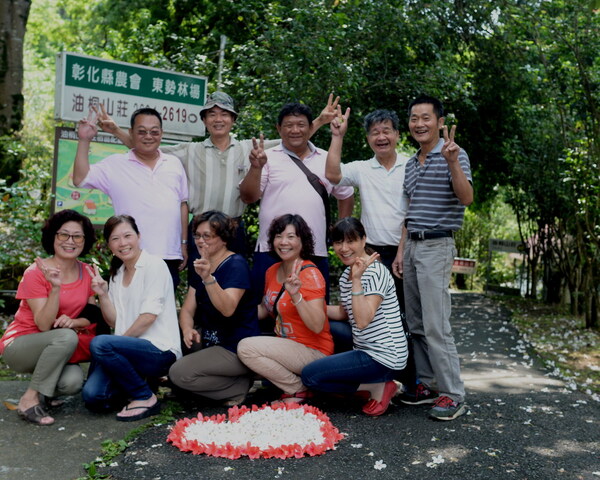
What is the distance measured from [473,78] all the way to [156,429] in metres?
9.45

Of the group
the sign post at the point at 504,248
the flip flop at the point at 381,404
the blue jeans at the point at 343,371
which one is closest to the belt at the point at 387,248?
the blue jeans at the point at 343,371

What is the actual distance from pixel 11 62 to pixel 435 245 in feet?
21.7

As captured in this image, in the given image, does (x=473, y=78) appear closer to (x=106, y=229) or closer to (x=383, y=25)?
(x=383, y=25)

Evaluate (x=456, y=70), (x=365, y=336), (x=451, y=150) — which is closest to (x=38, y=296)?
(x=365, y=336)

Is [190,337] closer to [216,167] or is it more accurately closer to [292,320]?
[292,320]

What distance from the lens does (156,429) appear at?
3.87 m

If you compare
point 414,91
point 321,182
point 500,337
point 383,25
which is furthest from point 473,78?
point 321,182

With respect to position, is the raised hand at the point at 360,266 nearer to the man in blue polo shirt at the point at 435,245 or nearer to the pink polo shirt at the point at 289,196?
the man in blue polo shirt at the point at 435,245

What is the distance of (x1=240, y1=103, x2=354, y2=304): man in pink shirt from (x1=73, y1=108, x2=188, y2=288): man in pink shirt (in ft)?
1.80

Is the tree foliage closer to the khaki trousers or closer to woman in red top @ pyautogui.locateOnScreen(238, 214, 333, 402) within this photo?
woman in red top @ pyautogui.locateOnScreen(238, 214, 333, 402)

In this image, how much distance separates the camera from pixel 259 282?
4625 millimetres

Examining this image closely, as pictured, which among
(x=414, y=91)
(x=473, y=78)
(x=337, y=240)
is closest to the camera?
(x=337, y=240)

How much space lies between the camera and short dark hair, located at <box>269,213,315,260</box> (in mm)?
4160

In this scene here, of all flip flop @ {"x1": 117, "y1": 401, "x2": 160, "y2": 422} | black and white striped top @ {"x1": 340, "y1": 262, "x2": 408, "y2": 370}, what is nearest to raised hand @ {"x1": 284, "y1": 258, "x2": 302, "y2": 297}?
black and white striped top @ {"x1": 340, "y1": 262, "x2": 408, "y2": 370}
